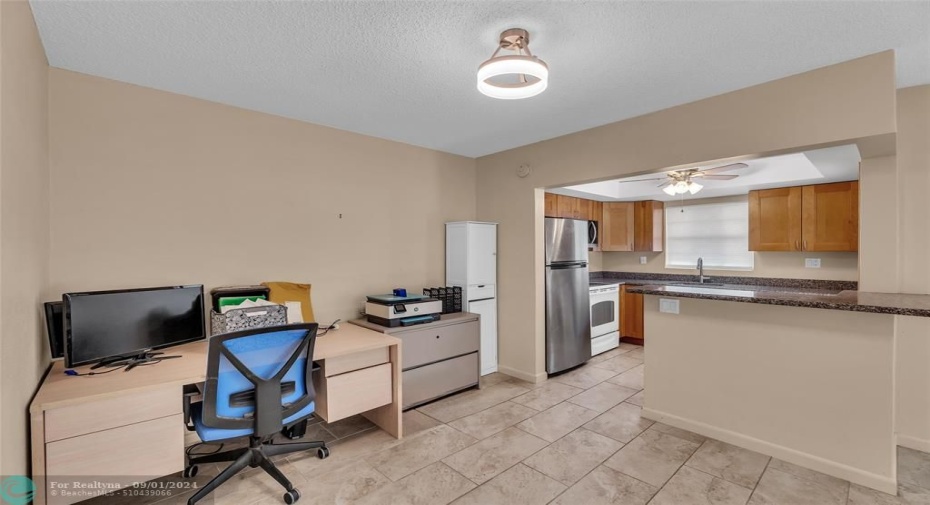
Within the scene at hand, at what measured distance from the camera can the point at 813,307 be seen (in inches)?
91.3

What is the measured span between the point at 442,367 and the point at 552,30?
2.70 metres

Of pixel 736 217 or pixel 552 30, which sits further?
pixel 736 217

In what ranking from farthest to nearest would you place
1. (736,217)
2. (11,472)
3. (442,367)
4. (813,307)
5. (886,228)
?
(736,217) < (442,367) < (886,228) < (813,307) < (11,472)

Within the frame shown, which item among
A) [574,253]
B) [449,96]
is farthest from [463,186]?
[449,96]

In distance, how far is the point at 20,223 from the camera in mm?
1529

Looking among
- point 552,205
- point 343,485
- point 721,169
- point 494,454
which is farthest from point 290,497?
point 721,169

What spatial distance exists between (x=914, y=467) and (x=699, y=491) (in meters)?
1.47

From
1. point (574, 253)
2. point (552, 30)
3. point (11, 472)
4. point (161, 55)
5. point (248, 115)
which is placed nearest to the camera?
point (11, 472)

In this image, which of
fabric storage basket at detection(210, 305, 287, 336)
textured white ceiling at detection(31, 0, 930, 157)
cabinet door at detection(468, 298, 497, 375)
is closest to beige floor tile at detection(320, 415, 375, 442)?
fabric storage basket at detection(210, 305, 287, 336)

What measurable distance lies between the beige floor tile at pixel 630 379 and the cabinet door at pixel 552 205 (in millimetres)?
1949

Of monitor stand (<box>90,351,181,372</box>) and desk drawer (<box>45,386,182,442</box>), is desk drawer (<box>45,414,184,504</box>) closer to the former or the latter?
desk drawer (<box>45,386,182,442</box>)

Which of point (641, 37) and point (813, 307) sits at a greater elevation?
point (641, 37)

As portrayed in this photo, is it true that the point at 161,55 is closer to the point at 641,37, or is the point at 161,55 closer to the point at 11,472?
the point at 11,472

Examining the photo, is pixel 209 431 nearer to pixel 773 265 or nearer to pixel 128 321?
pixel 128 321
